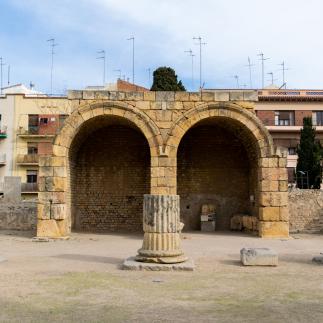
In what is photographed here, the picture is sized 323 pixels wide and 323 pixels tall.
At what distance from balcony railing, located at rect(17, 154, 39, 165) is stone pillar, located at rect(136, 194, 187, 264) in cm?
2915

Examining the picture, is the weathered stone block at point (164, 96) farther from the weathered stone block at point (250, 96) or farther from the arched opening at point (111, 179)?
the arched opening at point (111, 179)

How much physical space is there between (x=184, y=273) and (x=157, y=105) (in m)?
7.82

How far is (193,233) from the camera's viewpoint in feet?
51.6

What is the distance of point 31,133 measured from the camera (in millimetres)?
37062

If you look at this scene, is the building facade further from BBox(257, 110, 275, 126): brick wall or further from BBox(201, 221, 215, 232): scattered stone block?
BBox(201, 221, 215, 232): scattered stone block

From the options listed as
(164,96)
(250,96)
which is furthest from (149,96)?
(250,96)

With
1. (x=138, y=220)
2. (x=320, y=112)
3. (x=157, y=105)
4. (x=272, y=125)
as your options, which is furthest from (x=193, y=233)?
(x=320, y=112)

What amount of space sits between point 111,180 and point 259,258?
378 inches

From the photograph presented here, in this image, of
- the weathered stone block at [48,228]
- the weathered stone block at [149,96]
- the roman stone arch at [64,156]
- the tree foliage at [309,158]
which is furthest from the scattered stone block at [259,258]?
the tree foliage at [309,158]

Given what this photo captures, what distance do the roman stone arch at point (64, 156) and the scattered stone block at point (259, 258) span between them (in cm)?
629

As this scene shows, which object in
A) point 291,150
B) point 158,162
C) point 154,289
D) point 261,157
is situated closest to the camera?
point 154,289

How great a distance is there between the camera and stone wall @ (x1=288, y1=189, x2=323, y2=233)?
16.9 m

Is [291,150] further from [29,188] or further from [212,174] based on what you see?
[29,188]

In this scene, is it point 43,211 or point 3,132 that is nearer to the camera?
point 43,211
